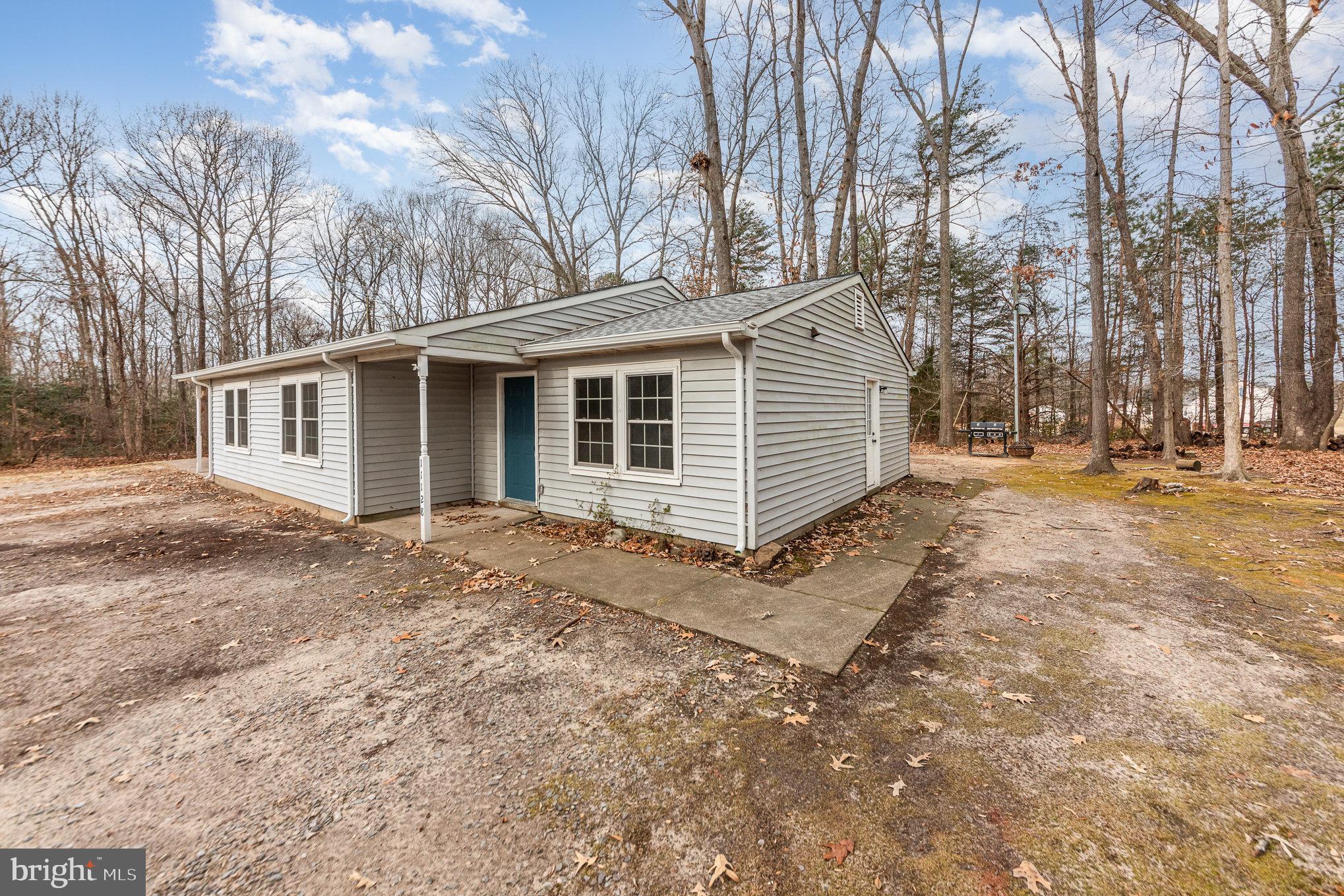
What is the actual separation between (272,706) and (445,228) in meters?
24.9

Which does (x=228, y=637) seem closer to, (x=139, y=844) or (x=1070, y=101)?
(x=139, y=844)

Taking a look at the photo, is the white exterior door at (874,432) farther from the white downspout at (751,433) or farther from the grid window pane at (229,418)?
the grid window pane at (229,418)

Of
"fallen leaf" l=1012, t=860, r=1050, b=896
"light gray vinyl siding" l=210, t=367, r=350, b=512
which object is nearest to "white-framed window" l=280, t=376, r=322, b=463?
"light gray vinyl siding" l=210, t=367, r=350, b=512

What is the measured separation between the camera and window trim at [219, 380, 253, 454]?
10414 millimetres

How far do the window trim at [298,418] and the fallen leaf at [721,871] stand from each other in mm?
8938

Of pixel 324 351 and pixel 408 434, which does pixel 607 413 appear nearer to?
pixel 408 434

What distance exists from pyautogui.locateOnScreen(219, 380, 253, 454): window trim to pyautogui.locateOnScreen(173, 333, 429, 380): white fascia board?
296 mm

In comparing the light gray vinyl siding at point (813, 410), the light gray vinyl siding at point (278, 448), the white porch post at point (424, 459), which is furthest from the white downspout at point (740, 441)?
the light gray vinyl siding at point (278, 448)

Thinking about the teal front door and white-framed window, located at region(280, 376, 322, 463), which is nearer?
the teal front door

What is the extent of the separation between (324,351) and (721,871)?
8324mm

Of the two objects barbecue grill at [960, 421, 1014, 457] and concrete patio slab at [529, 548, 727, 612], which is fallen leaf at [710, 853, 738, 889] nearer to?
concrete patio slab at [529, 548, 727, 612]

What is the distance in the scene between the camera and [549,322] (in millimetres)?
8203

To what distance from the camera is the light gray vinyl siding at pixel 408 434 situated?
7.76m

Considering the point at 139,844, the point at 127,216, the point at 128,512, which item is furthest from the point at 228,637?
the point at 127,216
